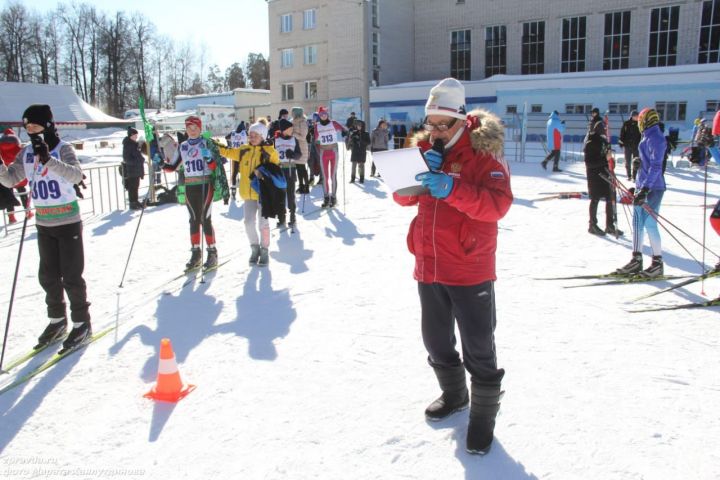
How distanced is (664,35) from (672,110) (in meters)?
9.68

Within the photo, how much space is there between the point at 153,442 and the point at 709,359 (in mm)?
3902

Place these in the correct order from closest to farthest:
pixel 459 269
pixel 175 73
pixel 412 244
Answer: pixel 459 269
pixel 412 244
pixel 175 73

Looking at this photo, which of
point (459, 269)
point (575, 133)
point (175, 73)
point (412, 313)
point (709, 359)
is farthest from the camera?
point (175, 73)

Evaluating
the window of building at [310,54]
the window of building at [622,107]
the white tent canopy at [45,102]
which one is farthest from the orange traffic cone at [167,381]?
the window of building at [310,54]

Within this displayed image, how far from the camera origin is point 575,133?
28.6 m

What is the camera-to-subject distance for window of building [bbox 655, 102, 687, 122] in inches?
1127

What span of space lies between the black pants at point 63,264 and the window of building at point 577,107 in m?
31.1

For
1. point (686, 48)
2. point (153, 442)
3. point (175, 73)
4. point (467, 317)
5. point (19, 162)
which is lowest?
point (153, 442)

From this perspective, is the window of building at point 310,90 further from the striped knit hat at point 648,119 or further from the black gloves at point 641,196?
the black gloves at point 641,196

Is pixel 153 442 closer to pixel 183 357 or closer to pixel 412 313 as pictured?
pixel 183 357

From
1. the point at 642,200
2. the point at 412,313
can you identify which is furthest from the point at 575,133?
the point at 412,313

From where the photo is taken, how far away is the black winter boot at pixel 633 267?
636 centimetres

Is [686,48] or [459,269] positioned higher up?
[686,48]

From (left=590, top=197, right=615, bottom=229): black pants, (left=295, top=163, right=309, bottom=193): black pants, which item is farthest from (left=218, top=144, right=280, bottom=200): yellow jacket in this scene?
(left=295, top=163, right=309, bottom=193): black pants
